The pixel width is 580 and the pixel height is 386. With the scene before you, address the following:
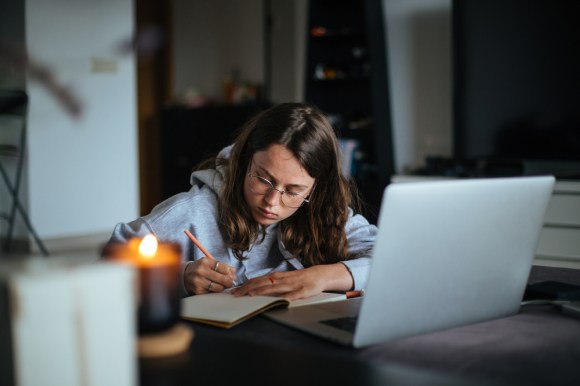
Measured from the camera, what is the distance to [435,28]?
402 cm

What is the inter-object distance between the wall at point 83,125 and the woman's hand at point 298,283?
3.67 metres

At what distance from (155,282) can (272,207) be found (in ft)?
2.48

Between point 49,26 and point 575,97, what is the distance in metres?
3.18

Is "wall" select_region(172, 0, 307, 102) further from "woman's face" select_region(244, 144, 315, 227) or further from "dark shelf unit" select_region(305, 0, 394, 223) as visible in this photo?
"woman's face" select_region(244, 144, 315, 227)

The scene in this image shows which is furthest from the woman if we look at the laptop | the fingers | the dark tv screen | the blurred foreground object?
the dark tv screen

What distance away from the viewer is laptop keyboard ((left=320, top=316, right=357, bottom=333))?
2.78ft

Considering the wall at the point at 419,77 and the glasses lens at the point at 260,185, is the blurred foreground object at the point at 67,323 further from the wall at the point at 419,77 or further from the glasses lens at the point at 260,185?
the wall at the point at 419,77

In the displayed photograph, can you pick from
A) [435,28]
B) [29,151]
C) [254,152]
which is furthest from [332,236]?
[29,151]

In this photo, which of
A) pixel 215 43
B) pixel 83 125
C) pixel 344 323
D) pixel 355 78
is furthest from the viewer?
pixel 215 43

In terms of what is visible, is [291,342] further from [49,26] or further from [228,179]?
[49,26]

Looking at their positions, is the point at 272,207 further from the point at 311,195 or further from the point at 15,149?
the point at 15,149

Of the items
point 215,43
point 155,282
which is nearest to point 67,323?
point 155,282

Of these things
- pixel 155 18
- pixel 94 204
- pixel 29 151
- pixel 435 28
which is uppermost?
pixel 155 18

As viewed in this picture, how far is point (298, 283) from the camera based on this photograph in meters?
1.10
